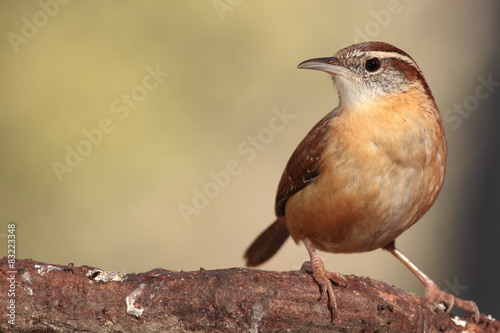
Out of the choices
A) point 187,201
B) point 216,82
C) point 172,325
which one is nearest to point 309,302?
point 172,325

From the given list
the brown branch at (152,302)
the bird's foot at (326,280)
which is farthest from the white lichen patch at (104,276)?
the bird's foot at (326,280)

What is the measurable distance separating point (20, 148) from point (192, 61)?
2.55 metres

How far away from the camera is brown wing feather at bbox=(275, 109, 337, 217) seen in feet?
14.3

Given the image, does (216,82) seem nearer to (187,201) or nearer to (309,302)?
(187,201)

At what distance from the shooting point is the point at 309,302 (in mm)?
3293
